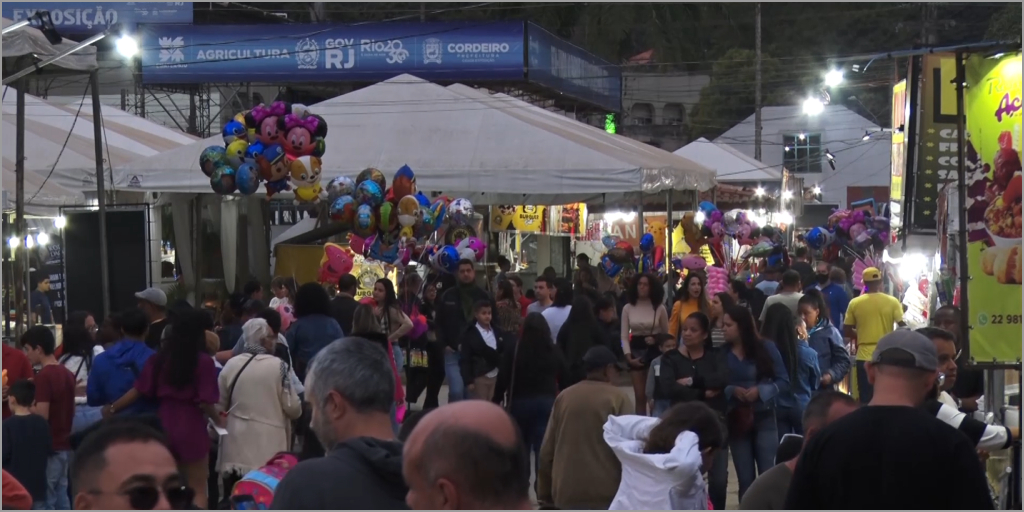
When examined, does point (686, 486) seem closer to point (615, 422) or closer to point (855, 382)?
point (615, 422)

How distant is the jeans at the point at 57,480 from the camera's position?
7.17 m

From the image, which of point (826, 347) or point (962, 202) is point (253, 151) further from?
point (962, 202)

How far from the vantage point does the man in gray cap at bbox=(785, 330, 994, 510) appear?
3768 millimetres

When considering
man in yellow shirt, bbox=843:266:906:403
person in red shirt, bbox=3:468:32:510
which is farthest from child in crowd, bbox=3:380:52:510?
man in yellow shirt, bbox=843:266:906:403

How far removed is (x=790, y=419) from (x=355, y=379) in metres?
5.77

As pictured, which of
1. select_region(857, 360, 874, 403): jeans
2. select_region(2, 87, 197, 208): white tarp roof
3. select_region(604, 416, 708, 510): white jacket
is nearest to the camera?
select_region(604, 416, 708, 510): white jacket

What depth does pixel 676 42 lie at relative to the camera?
53.5 m

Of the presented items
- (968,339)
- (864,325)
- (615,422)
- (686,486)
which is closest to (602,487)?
(615,422)

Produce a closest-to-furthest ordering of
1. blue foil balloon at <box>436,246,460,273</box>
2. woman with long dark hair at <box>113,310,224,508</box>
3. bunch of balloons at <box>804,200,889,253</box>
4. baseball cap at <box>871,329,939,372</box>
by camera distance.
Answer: baseball cap at <box>871,329,939,372</box> → woman with long dark hair at <box>113,310,224,508</box> → blue foil balloon at <box>436,246,460,273</box> → bunch of balloons at <box>804,200,889,253</box>

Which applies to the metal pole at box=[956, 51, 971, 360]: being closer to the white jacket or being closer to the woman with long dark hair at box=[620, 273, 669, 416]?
the white jacket

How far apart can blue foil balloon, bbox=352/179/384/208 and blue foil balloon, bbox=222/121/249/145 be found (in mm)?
1299

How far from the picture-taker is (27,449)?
271 inches

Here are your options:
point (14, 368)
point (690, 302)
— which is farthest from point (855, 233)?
point (14, 368)

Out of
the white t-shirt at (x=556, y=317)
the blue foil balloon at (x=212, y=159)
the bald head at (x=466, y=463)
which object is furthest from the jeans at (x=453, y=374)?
the bald head at (x=466, y=463)
